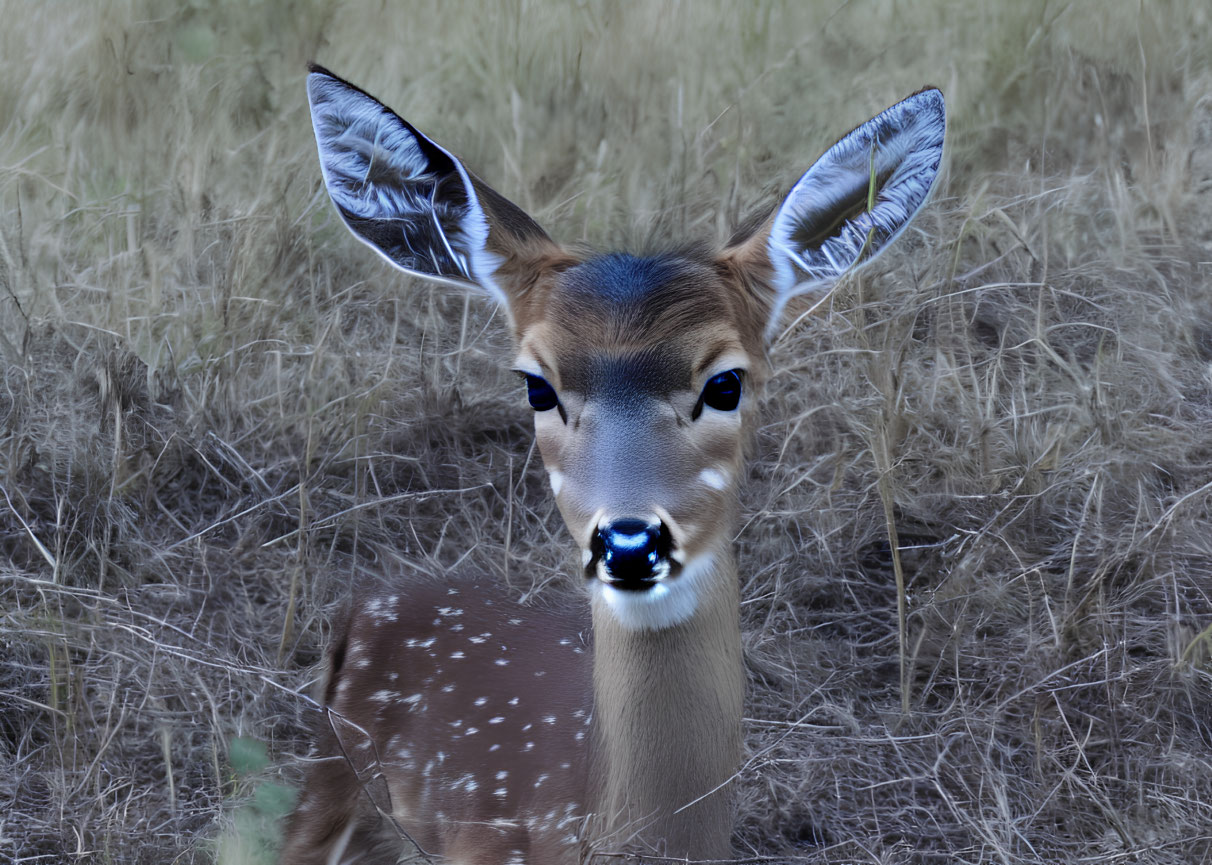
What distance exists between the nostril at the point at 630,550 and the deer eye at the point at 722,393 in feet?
1.18

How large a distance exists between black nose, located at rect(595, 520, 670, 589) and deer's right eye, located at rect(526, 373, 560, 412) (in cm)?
44

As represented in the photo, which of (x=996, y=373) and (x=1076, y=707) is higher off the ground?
(x=996, y=373)

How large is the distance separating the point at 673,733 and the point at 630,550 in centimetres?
52

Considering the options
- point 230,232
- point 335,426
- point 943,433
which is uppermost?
point 230,232

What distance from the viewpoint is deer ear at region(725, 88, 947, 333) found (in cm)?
290

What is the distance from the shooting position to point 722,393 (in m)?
2.81

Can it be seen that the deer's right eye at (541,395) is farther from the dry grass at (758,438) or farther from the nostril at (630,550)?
the dry grass at (758,438)

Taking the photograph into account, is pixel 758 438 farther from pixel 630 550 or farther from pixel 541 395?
pixel 630 550

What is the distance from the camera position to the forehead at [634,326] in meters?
2.74

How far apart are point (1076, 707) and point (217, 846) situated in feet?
7.06

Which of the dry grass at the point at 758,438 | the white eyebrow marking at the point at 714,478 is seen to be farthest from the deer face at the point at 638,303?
the dry grass at the point at 758,438

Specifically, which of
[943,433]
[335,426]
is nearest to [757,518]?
[943,433]

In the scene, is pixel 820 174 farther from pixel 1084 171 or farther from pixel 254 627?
pixel 1084 171

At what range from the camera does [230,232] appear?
16.4ft
